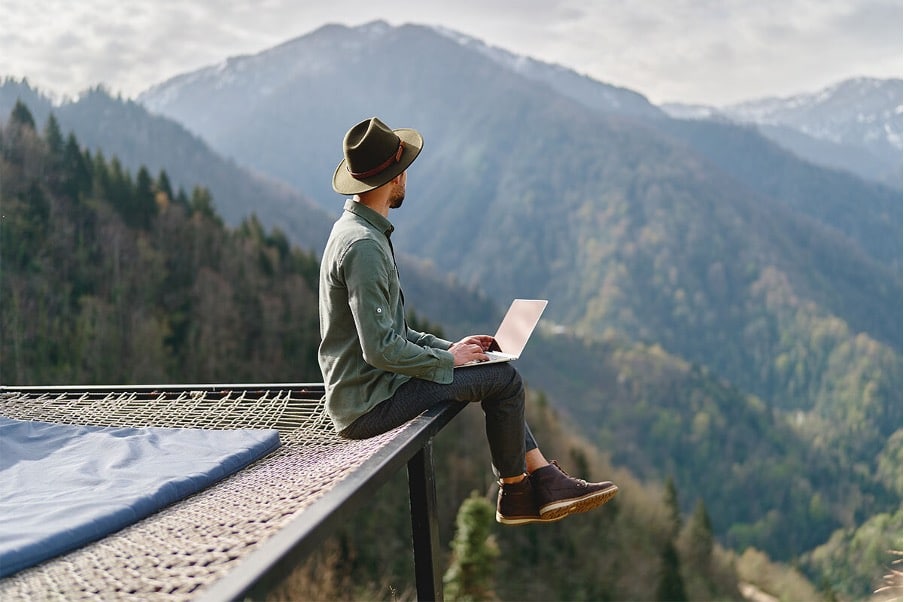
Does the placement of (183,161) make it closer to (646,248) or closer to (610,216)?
(646,248)

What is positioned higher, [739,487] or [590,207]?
[590,207]

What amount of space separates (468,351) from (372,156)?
64 cm

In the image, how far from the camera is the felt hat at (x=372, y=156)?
2459 millimetres

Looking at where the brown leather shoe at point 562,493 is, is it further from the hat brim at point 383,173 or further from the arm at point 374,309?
the hat brim at point 383,173

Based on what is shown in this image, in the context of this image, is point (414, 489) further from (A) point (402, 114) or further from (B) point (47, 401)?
(A) point (402, 114)

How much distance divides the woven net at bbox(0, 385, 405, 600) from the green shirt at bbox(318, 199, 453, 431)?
15 cm

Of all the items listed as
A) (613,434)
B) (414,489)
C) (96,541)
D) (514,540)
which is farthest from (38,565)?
(613,434)

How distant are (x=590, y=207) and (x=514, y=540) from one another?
11077 centimetres

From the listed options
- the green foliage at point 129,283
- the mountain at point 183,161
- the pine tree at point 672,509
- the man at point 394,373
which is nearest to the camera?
the man at point 394,373

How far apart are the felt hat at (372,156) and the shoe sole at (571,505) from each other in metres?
1.08

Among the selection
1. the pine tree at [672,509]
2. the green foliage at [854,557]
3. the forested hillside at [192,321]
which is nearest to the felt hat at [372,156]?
the forested hillside at [192,321]

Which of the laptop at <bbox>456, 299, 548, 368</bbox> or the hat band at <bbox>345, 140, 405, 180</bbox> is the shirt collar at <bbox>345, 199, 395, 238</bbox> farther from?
the laptop at <bbox>456, 299, 548, 368</bbox>

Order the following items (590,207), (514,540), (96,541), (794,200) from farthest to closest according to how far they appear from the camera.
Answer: (794,200) → (590,207) → (514,540) → (96,541)

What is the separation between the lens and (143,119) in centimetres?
8012
